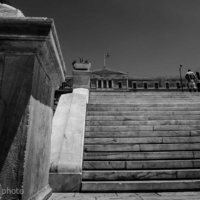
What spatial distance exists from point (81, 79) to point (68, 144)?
20.4 ft

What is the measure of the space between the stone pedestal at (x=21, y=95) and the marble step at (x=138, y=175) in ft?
5.82

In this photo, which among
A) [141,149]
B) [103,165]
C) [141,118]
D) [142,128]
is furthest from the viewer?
[141,118]

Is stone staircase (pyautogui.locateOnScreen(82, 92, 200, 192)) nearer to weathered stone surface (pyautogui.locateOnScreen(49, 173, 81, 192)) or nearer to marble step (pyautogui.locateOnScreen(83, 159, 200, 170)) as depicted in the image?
marble step (pyautogui.locateOnScreen(83, 159, 200, 170))

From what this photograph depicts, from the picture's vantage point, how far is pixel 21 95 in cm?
161

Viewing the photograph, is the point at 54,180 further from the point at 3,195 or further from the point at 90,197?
the point at 3,195

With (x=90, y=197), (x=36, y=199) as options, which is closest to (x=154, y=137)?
(x=90, y=197)

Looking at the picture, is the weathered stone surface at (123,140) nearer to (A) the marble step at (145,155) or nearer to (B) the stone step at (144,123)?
(A) the marble step at (145,155)

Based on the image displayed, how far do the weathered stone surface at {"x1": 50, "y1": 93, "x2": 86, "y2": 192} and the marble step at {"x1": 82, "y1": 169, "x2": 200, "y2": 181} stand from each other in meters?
0.27

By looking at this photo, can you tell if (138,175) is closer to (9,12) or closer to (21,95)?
(21,95)

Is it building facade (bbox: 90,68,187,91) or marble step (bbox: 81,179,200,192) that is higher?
building facade (bbox: 90,68,187,91)

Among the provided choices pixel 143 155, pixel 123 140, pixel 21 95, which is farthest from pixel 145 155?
pixel 21 95

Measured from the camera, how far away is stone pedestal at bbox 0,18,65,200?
1520mm

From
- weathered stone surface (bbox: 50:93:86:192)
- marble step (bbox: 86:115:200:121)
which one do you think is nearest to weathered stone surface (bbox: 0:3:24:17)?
weathered stone surface (bbox: 50:93:86:192)

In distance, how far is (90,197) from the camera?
2.86m
